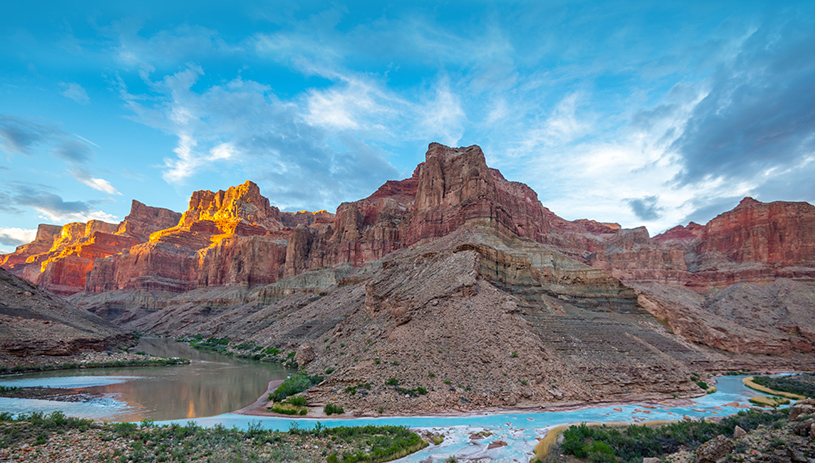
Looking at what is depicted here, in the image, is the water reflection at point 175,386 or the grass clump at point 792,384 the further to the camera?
the grass clump at point 792,384

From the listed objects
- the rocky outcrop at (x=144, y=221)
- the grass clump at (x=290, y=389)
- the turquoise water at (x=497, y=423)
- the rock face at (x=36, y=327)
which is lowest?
the turquoise water at (x=497, y=423)

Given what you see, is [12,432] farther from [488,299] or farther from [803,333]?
[803,333]

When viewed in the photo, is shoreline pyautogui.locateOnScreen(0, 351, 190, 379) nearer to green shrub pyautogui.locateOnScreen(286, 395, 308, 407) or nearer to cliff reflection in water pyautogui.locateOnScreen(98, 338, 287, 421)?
cliff reflection in water pyautogui.locateOnScreen(98, 338, 287, 421)

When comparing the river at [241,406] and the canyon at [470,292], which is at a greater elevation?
the canyon at [470,292]

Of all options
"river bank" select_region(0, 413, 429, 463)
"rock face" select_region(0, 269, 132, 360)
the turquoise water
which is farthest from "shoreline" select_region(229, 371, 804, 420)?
"rock face" select_region(0, 269, 132, 360)

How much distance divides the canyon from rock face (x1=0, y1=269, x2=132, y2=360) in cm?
2071

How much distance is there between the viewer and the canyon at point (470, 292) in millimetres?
28797

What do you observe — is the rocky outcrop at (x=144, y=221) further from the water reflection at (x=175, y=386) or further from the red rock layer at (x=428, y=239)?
the water reflection at (x=175, y=386)

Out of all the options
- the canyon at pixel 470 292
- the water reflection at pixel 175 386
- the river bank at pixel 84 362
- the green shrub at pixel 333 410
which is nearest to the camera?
the green shrub at pixel 333 410

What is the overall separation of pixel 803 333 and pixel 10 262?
267 m

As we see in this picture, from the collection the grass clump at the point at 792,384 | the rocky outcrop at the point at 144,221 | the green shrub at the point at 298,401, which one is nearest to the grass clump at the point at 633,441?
the green shrub at the point at 298,401

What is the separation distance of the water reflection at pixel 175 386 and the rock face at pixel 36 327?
13.1 feet

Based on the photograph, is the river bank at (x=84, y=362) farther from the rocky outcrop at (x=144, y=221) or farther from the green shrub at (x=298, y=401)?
the rocky outcrop at (x=144, y=221)

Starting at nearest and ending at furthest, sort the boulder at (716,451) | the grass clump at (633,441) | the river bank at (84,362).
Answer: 1. the boulder at (716,451)
2. the grass clump at (633,441)
3. the river bank at (84,362)
